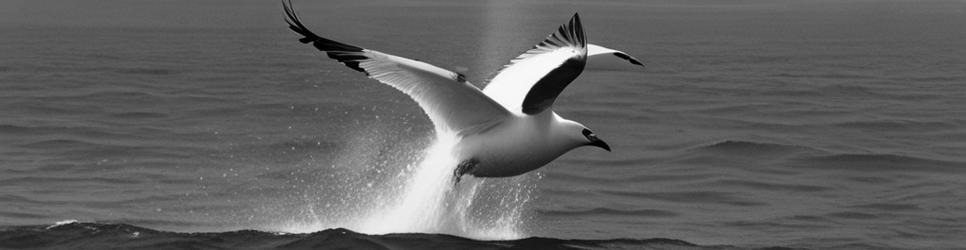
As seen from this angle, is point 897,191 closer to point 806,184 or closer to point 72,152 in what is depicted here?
point 806,184

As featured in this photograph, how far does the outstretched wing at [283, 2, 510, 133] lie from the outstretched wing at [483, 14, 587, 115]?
0.40m

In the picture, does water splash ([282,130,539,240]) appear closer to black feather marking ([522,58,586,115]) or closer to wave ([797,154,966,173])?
Answer: black feather marking ([522,58,586,115])

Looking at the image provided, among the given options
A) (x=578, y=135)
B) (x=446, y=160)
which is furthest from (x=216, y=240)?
(x=578, y=135)

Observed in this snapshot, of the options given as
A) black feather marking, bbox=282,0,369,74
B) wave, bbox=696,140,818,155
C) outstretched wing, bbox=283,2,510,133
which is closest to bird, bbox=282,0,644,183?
outstretched wing, bbox=283,2,510,133

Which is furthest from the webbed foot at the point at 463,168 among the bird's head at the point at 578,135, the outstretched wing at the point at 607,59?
the outstretched wing at the point at 607,59

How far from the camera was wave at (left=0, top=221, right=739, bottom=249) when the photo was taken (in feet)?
49.8

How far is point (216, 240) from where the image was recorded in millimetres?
15445

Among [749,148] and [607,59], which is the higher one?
[749,148]

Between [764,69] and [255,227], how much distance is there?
34838 millimetres

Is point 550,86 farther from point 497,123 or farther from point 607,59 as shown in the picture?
point 607,59

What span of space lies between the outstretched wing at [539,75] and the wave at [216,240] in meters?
1.47

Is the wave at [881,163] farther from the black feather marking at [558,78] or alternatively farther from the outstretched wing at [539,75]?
the black feather marking at [558,78]

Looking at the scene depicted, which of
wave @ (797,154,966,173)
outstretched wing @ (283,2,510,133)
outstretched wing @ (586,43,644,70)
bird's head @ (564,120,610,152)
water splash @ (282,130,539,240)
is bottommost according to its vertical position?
water splash @ (282,130,539,240)

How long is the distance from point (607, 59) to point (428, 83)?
2898 mm
